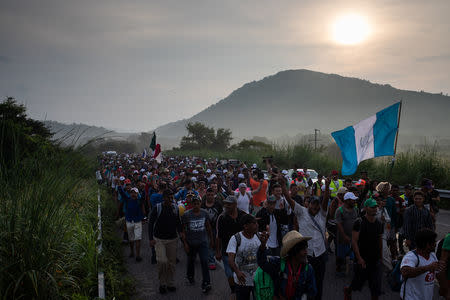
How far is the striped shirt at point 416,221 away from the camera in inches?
240

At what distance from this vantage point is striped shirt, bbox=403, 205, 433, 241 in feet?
20.0

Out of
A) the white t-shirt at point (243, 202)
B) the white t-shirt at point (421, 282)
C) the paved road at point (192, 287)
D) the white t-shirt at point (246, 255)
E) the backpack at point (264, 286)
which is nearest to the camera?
the backpack at point (264, 286)

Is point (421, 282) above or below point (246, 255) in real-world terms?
below

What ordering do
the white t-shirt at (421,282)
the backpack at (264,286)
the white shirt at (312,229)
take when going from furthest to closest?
1. the white shirt at (312,229)
2. the white t-shirt at (421,282)
3. the backpack at (264,286)

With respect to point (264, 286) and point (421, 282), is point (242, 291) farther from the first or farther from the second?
point (421, 282)

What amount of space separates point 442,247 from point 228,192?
683 cm

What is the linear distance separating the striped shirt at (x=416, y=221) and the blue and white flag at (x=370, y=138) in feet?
9.34

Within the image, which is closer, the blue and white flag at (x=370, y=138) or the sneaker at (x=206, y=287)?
the sneaker at (x=206, y=287)

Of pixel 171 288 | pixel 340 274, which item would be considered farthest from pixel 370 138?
pixel 171 288

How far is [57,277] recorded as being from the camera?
4.25 metres

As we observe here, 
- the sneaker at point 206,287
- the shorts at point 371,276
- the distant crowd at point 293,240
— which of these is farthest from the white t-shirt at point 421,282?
the sneaker at point 206,287

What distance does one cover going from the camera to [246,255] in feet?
13.8

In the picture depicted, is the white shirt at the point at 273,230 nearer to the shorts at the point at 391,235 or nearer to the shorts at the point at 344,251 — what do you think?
the shorts at the point at 344,251

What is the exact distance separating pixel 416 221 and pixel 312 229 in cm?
208
